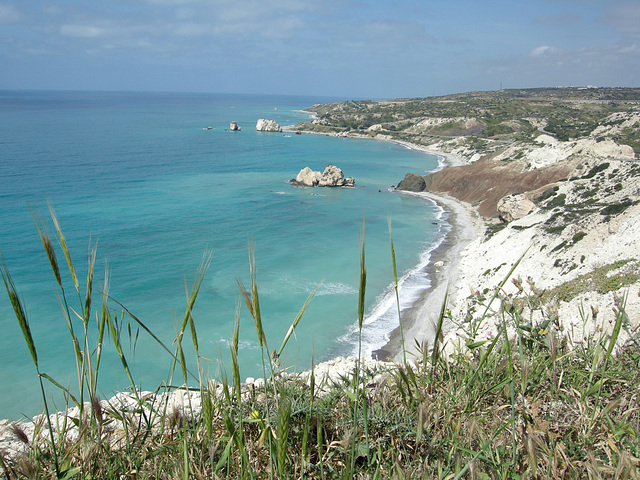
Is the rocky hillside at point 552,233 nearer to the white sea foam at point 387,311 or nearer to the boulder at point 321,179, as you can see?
the white sea foam at point 387,311

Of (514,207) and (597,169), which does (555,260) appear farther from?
(597,169)

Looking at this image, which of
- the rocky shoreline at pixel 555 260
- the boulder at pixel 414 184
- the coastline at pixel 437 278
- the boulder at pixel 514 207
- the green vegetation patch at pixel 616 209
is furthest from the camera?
the boulder at pixel 414 184

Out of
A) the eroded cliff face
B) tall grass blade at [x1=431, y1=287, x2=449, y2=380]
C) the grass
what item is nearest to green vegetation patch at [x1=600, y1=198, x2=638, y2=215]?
the eroded cliff face

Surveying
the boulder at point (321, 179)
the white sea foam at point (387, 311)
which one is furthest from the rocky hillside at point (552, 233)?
the boulder at point (321, 179)

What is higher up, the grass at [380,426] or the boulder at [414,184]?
the grass at [380,426]

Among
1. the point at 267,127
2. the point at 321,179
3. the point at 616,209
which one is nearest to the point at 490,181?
the point at 321,179

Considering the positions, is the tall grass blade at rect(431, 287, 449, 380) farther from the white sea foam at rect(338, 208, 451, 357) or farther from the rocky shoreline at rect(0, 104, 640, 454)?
the white sea foam at rect(338, 208, 451, 357)

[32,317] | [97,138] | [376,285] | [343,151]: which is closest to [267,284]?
[376,285]

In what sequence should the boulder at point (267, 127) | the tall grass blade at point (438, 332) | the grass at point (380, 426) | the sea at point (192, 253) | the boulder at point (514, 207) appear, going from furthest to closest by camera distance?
1. the boulder at point (267, 127)
2. the boulder at point (514, 207)
3. the sea at point (192, 253)
4. the tall grass blade at point (438, 332)
5. the grass at point (380, 426)
